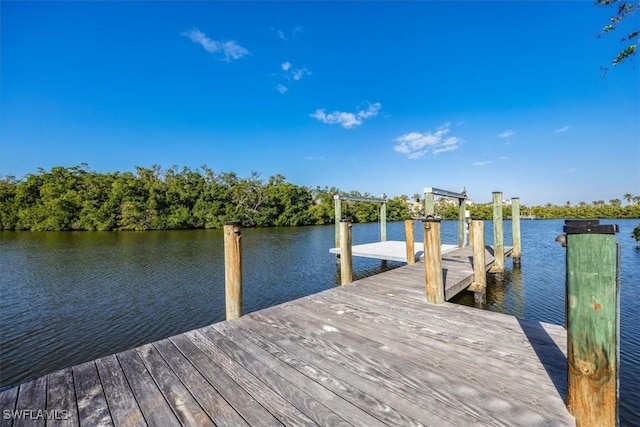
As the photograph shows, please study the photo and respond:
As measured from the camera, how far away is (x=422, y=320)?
3186mm

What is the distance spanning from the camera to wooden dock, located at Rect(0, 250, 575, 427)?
1693 mm

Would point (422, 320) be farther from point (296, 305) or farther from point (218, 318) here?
point (218, 318)

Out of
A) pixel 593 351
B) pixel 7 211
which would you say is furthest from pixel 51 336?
pixel 7 211

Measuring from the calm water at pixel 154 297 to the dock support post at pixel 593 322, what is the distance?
2099 millimetres

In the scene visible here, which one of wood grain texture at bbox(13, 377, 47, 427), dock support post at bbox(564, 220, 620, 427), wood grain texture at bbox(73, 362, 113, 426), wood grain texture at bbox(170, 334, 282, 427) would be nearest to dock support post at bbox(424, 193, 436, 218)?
dock support post at bbox(564, 220, 620, 427)

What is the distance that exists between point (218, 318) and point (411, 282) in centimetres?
402

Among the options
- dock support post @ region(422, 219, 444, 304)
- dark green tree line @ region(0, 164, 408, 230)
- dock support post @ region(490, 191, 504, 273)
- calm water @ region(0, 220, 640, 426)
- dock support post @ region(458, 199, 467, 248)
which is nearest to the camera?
dock support post @ region(422, 219, 444, 304)

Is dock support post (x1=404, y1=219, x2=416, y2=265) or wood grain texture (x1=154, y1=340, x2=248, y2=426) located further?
dock support post (x1=404, y1=219, x2=416, y2=265)

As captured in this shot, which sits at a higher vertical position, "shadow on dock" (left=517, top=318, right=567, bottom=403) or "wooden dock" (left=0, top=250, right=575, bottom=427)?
"shadow on dock" (left=517, top=318, right=567, bottom=403)

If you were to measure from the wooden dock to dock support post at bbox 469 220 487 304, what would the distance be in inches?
85.4

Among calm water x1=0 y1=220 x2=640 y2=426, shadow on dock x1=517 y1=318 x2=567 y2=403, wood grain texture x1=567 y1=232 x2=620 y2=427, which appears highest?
wood grain texture x1=567 y1=232 x2=620 y2=427

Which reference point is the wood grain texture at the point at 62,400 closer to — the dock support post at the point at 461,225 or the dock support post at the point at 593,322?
the dock support post at the point at 593,322

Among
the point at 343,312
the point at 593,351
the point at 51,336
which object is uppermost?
the point at 593,351

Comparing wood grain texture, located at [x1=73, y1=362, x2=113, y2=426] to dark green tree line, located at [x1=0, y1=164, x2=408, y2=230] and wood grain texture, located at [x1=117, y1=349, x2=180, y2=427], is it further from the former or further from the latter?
dark green tree line, located at [x1=0, y1=164, x2=408, y2=230]
